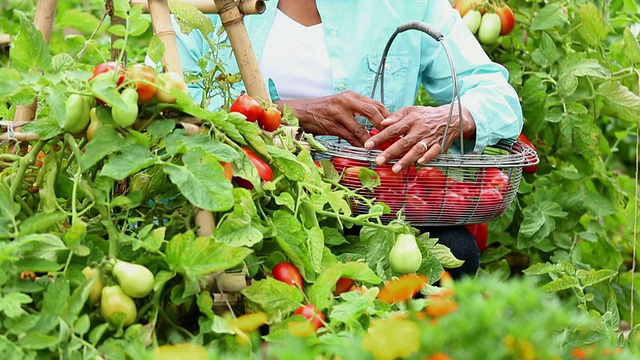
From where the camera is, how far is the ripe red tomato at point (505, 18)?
8.25 feet

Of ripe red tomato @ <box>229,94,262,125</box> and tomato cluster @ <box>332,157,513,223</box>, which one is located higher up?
ripe red tomato @ <box>229,94,262,125</box>

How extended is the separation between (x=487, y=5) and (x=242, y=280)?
1423 millimetres

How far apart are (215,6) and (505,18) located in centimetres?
109

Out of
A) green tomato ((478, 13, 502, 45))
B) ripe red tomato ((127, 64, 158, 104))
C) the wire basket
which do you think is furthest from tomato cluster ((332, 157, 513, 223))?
green tomato ((478, 13, 502, 45))

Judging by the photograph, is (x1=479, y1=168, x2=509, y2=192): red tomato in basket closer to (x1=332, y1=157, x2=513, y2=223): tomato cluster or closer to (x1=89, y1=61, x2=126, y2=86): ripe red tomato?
(x1=332, y1=157, x2=513, y2=223): tomato cluster

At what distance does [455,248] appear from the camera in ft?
6.28

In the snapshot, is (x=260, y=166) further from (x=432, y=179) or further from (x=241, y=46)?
(x=432, y=179)

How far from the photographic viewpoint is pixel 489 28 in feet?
8.17

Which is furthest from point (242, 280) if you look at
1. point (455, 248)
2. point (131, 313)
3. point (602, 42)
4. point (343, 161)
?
point (602, 42)

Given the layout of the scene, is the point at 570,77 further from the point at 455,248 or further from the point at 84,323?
the point at 84,323

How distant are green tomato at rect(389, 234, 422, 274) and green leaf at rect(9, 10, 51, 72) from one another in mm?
644

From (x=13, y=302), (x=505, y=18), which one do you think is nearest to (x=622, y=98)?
(x=505, y=18)

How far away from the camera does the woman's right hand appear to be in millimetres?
1918

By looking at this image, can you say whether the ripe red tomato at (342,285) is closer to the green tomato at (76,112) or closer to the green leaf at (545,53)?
the green tomato at (76,112)
